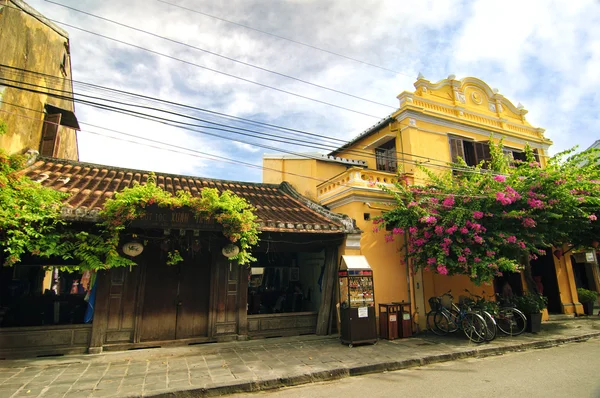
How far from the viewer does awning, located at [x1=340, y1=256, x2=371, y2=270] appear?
8.88 meters

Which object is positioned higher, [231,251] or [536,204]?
[536,204]

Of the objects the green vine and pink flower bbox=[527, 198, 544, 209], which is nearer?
the green vine

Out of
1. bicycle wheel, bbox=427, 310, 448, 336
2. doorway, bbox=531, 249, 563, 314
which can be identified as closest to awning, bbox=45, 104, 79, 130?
bicycle wheel, bbox=427, 310, 448, 336

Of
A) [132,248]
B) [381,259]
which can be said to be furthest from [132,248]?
[381,259]

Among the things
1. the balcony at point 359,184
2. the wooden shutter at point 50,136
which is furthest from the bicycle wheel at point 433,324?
the wooden shutter at point 50,136

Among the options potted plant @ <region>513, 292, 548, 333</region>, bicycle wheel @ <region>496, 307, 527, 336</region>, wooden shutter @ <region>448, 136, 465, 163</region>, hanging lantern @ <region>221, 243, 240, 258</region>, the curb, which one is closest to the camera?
the curb

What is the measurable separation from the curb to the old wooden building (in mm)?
3043

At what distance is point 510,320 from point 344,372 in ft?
20.8

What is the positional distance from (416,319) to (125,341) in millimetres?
8155

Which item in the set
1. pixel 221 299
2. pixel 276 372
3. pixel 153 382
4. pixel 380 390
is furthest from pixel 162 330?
pixel 380 390

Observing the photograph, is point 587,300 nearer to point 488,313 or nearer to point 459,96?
point 488,313

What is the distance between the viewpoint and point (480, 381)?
231 inches

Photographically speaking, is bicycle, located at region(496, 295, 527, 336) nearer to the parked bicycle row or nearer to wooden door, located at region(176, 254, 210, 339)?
the parked bicycle row

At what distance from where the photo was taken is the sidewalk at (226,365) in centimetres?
543
